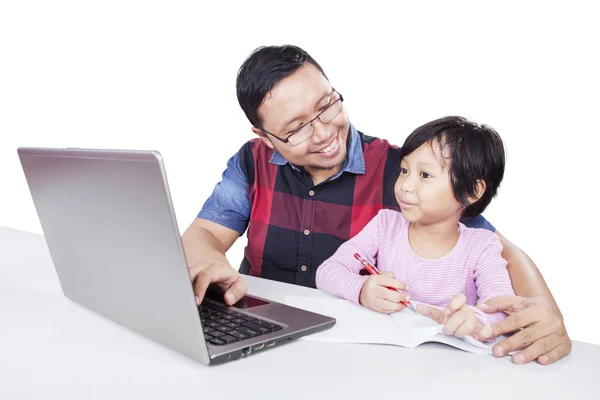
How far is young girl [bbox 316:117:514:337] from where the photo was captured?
140 cm

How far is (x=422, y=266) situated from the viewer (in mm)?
1465

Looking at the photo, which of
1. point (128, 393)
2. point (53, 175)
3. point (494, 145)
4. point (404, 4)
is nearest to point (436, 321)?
point (494, 145)

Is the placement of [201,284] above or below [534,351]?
above

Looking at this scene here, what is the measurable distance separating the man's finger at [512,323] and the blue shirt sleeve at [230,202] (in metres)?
1.13

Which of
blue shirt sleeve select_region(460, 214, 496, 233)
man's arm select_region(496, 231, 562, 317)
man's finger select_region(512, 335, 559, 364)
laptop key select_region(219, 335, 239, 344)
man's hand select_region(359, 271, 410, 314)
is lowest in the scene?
man's arm select_region(496, 231, 562, 317)

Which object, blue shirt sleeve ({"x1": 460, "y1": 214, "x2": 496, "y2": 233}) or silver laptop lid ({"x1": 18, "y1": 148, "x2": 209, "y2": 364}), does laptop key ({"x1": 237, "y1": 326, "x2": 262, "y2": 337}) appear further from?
blue shirt sleeve ({"x1": 460, "y1": 214, "x2": 496, "y2": 233})

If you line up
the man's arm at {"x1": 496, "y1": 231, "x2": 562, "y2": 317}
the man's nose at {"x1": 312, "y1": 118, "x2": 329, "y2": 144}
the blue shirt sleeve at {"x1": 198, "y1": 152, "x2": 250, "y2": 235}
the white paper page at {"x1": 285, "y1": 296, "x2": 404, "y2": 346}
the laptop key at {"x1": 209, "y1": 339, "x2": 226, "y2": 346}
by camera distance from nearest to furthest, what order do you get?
the laptop key at {"x1": 209, "y1": 339, "x2": 226, "y2": 346} < the white paper page at {"x1": 285, "y1": 296, "x2": 404, "y2": 346} < the man's arm at {"x1": 496, "y1": 231, "x2": 562, "y2": 317} < the man's nose at {"x1": 312, "y1": 118, "x2": 329, "y2": 144} < the blue shirt sleeve at {"x1": 198, "y1": 152, "x2": 250, "y2": 235}

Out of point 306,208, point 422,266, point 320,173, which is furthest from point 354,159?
point 422,266

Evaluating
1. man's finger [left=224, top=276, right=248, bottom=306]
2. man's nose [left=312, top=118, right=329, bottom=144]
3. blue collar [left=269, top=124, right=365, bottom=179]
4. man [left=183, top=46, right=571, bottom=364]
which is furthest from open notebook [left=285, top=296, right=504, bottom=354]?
blue collar [left=269, top=124, right=365, bottom=179]

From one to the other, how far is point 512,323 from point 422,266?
42 cm

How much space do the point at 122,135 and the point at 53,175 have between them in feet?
8.55

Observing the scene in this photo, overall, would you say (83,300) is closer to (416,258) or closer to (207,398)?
(207,398)

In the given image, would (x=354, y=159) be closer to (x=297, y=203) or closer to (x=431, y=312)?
(x=297, y=203)

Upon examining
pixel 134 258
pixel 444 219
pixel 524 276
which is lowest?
pixel 524 276
